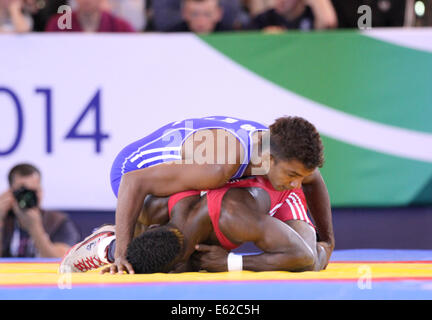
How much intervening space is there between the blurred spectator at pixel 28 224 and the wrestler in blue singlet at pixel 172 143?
3.57ft

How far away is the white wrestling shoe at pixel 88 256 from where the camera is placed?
300cm

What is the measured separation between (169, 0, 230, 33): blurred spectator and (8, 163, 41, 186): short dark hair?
1.29 metres

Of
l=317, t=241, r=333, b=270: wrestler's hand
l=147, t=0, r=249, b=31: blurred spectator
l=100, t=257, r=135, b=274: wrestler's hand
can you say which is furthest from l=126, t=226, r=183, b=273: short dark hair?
l=147, t=0, r=249, b=31: blurred spectator

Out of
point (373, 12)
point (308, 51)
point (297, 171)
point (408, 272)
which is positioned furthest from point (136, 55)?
point (408, 272)

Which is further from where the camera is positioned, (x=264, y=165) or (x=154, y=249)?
(x=264, y=165)

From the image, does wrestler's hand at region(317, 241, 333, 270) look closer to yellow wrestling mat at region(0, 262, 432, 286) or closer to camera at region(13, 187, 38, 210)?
yellow wrestling mat at region(0, 262, 432, 286)

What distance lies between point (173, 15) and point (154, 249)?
2455 mm

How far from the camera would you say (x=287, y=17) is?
4.72m

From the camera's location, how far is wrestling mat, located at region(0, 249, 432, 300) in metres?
2.17

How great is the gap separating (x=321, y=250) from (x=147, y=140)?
35.5 inches

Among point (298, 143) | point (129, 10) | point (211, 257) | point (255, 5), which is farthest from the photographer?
point (255, 5)

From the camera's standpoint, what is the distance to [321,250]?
116 inches

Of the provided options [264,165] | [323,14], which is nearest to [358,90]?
[323,14]

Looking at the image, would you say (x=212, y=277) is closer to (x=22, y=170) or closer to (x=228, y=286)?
(x=228, y=286)
